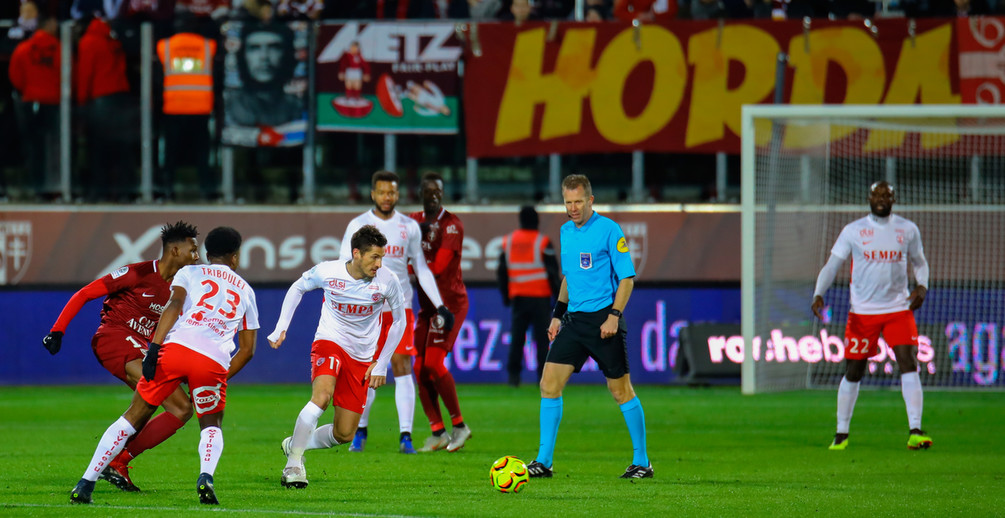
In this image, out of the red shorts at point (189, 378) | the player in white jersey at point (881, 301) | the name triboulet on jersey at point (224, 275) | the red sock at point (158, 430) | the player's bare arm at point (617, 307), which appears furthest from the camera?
the player in white jersey at point (881, 301)

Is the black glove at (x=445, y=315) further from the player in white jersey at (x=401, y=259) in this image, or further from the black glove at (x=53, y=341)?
the black glove at (x=53, y=341)

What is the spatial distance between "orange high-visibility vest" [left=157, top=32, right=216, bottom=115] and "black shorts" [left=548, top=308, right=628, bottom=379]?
11020mm

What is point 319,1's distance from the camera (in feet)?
62.0

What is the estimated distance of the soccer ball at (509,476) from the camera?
26.8 feet

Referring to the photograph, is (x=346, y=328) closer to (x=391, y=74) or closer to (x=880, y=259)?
(x=880, y=259)

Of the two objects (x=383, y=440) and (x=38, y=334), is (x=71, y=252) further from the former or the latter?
(x=383, y=440)

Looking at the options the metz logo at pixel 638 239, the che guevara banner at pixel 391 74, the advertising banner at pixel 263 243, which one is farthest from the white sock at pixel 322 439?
the che guevara banner at pixel 391 74

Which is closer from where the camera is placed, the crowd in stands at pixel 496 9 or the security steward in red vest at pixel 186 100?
the crowd in stands at pixel 496 9

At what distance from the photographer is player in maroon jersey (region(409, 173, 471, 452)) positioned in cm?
1092

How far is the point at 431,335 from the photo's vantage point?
1095 cm

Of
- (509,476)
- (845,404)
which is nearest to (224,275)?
(509,476)

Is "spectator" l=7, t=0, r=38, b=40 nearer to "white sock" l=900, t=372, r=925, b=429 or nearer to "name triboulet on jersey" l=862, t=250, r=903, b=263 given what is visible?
"name triboulet on jersey" l=862, t=250, r=903, b=263

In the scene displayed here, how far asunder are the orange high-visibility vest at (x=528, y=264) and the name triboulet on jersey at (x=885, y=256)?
19.4ft

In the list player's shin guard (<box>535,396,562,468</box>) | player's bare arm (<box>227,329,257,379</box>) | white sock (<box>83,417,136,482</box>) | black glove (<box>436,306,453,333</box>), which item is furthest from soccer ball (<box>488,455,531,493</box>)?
black glove (<box>436,306,453,333</box>)
